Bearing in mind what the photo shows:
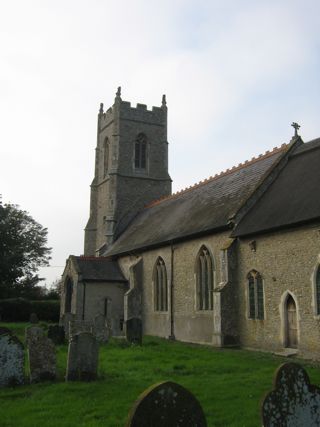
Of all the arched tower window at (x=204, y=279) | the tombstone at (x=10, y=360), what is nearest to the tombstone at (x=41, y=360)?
the tombstone at (x=10, y=360)

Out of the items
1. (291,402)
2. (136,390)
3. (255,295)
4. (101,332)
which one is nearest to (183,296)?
(101,332)

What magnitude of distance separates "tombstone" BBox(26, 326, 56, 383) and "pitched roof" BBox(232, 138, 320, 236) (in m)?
8.60

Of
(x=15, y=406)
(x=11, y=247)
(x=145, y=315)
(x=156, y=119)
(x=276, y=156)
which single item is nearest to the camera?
(x=15, y=406)

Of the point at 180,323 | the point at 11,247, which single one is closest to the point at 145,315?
the point at 180,323

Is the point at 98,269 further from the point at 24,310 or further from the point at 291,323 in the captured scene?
the point at 291,323

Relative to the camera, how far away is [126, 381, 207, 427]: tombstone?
366cm

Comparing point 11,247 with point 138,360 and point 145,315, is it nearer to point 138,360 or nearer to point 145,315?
point 145,315

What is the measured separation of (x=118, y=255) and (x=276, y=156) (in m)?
11.9

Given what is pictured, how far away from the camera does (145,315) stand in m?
24.5

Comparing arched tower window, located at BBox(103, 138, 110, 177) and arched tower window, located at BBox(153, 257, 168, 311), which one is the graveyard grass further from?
arched tower window, located at BBox(103, 138, 110, 177)

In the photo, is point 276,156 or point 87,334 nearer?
point 87,334

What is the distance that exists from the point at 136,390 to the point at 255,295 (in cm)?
883

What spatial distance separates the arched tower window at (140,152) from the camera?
3519cm

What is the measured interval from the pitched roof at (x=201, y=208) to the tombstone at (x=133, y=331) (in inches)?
188
